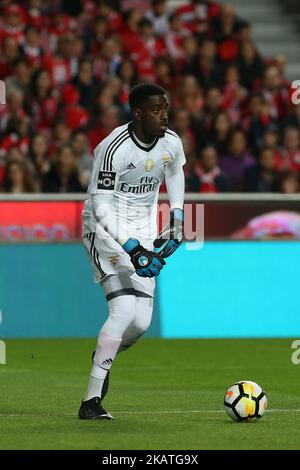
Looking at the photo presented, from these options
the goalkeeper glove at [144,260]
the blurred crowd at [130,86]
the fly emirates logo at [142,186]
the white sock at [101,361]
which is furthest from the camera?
the blurred crowd at [130,86]

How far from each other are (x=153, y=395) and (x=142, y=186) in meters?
2.39

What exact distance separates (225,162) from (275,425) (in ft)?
34.5

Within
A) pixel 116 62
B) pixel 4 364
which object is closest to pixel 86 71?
pixel 116 62

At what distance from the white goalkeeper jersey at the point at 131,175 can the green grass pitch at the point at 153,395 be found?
142 centimetres

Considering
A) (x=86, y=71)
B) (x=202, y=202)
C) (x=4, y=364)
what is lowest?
(x=4, y=364)

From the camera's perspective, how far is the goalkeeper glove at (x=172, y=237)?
31.8ft

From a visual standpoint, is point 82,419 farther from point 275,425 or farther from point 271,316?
point 271,316

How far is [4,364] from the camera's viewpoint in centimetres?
1423

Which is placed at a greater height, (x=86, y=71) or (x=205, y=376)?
(x=86, y=71)
